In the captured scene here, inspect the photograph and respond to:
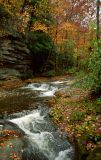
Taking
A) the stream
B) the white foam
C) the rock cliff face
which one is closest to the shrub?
the stream

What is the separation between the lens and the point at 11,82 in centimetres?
2605

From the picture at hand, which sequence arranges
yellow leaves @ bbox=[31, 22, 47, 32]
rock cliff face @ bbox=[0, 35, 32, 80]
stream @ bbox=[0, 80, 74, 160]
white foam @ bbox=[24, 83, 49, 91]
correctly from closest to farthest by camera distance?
stream @ bbox=[0, 80, 74, 160]
white foam @ bbox=[24, 83, 49, 91]
rock cliff face @ bbox=[0, 35, 32, 80]
yellow leaves @ bbox=[31, 22, 47, 32]

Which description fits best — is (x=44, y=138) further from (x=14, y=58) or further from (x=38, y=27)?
(x=38, y=27)

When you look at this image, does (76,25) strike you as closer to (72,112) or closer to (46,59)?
(46,59)

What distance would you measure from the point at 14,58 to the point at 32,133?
16499 millimetres

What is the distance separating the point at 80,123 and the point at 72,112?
1483 mm

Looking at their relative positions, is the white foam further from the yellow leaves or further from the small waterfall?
the small waterfall

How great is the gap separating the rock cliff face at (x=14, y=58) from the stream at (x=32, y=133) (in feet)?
30.2

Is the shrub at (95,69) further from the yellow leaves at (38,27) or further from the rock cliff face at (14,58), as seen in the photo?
the yellow leaves at (38,27)

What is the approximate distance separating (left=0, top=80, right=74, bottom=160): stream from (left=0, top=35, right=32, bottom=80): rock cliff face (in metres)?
9.19

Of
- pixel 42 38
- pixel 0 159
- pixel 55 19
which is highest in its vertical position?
pixel 55 19

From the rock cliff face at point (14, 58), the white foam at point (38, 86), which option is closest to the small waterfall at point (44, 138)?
the white foam at point (38, 86)

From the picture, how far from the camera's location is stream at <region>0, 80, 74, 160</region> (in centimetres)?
1076

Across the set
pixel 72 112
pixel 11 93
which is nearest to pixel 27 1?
pixel 11 93
